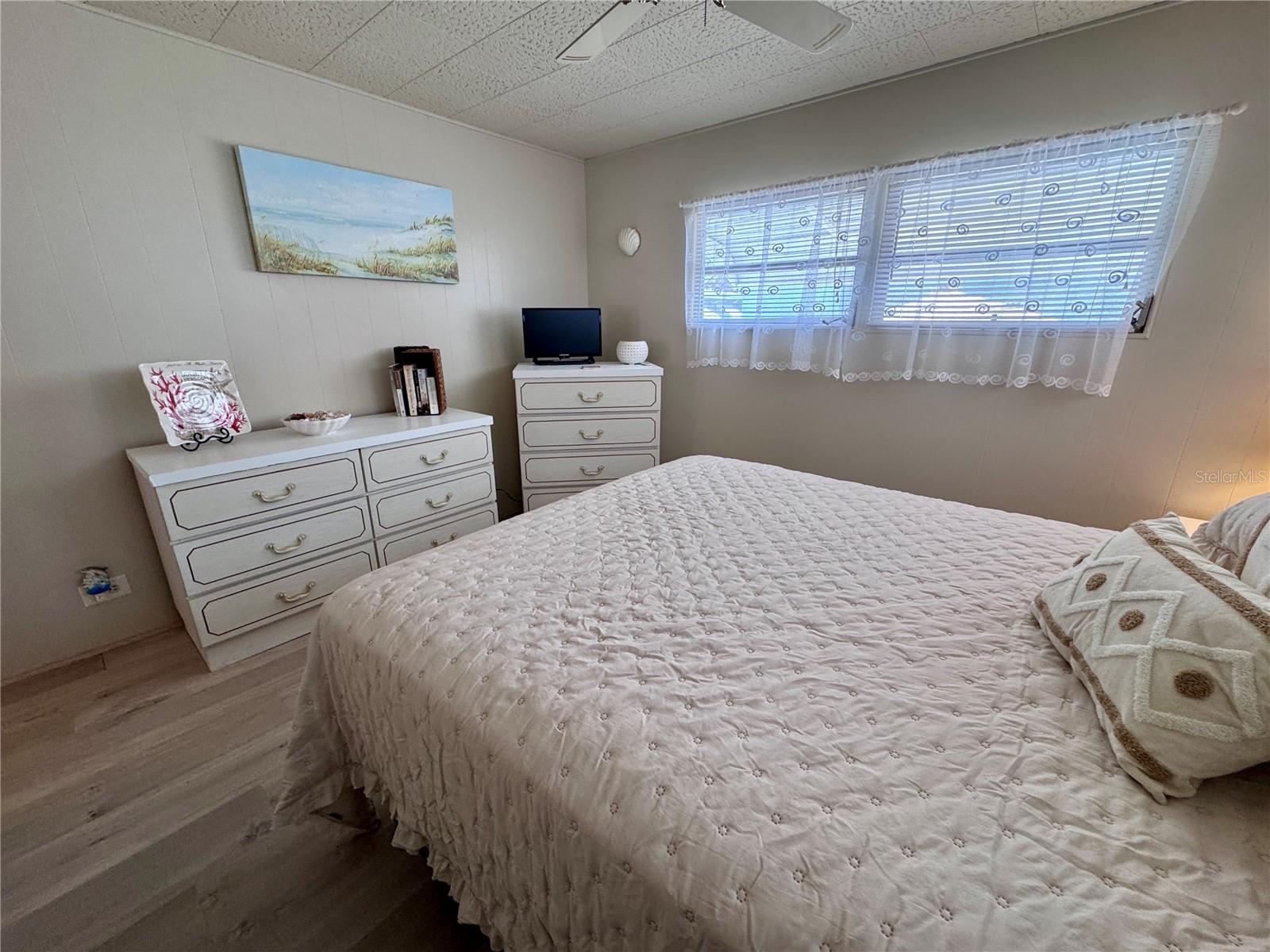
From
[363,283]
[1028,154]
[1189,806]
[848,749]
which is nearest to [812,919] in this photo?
[848,749]

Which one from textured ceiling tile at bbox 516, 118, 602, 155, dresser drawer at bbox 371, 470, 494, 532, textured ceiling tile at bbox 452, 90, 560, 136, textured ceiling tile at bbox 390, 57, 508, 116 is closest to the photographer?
textured ceiling tile at bbox 390, 57, 508, 116

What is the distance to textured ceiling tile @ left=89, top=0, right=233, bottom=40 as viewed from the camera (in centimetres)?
162

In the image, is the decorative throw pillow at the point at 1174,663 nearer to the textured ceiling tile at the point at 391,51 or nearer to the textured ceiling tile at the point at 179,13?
the textured ceiling tile at the point at 391,51

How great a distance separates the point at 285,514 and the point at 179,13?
1764mm

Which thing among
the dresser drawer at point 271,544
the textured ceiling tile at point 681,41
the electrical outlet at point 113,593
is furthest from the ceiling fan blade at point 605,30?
the electrical outlet at point 113,593

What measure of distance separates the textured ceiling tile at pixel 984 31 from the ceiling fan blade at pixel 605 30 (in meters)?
1.16

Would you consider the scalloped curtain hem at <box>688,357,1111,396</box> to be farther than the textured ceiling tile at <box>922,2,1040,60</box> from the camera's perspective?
Yes

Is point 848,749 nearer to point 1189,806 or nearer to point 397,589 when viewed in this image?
point 1189,806

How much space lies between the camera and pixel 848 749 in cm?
71

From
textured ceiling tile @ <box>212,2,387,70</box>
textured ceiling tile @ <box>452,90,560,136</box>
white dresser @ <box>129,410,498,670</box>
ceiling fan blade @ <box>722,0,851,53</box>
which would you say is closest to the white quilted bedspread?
white dresser @ <box>129,410,498,670</box>

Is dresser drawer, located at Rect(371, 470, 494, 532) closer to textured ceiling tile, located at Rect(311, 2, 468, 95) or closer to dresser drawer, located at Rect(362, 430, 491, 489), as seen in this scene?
dresser drawer, located at Rect(362, 430, 491, 489)

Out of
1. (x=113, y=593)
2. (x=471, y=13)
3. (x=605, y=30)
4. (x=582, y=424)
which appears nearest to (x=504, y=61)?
(x=471, y=13)

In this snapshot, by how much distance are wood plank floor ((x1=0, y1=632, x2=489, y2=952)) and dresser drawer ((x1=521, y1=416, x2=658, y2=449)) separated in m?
1.63

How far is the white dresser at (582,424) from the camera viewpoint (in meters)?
2.79
